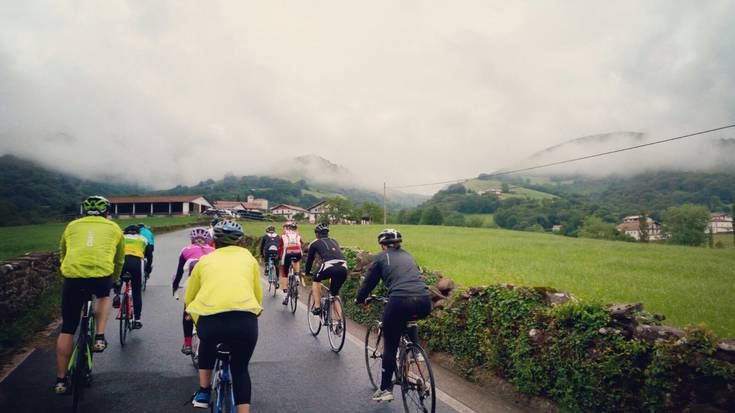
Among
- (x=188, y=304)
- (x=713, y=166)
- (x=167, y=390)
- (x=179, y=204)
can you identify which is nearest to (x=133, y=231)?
(x=167, y=390)

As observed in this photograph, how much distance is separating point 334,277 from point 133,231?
163 inches

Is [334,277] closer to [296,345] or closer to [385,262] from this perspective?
[296,345]

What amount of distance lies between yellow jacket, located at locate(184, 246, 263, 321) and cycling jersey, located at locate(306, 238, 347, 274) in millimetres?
3718

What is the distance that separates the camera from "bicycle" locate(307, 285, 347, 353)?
696 cm

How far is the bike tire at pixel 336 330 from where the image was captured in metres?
6.88

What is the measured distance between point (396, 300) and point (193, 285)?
7.02ft

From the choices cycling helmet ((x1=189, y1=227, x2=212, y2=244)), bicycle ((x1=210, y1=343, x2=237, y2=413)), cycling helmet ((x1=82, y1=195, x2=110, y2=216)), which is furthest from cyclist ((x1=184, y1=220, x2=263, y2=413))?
cycling helmet ((x1=189, y1=227, x2=212, y2=244))

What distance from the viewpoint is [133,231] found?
25.6 feet

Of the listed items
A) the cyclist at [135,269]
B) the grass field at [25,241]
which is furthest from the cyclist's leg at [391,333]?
the grass field at [25,241]

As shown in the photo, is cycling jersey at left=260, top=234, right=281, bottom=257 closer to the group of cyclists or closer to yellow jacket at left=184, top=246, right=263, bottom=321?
the group of cyclists

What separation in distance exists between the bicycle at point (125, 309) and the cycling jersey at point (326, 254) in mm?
3323

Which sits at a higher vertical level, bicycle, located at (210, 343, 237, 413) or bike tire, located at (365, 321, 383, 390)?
bicycle, located at (210, 343, 237, 413)

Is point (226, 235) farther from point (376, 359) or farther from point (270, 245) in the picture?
point (270, 245)

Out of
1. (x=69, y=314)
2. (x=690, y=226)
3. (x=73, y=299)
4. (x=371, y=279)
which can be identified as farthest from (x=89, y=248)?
(x=690, y=226)
